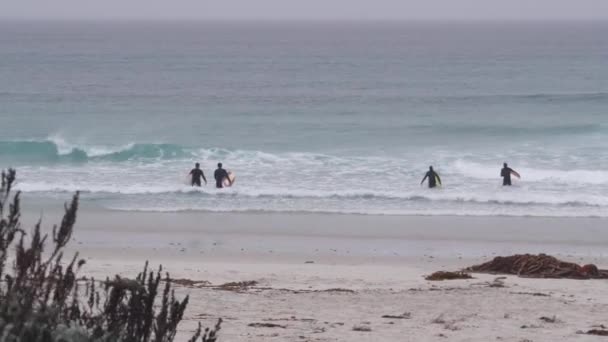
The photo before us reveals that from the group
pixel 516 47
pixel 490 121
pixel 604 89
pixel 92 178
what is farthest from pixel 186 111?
pixel 516 47

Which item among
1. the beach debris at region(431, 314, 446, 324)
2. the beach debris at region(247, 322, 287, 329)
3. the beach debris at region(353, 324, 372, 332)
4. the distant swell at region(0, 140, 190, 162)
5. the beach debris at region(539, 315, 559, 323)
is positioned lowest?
the beach debris at region(247, 322, 287, 329)

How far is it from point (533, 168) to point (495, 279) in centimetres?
1727

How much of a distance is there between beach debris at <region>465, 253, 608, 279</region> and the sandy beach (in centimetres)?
44

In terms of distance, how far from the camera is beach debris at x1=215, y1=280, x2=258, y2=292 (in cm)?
1348

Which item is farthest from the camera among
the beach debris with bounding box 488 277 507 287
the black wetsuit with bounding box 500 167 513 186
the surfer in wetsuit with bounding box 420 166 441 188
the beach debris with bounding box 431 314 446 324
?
the black wetsuit with bounding box 500 167 513 186

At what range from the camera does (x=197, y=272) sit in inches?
624

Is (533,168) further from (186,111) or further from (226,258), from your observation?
(186,111)

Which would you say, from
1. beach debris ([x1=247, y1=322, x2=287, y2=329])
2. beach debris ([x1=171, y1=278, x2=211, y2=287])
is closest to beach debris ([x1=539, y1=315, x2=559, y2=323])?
beach debris ([x1=247, y1=322, x2=287, y2=329])

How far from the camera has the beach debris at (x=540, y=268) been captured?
14.9m

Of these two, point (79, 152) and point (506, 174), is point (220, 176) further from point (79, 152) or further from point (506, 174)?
point (79, 152)

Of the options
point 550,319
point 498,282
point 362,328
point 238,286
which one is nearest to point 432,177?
point 498,282

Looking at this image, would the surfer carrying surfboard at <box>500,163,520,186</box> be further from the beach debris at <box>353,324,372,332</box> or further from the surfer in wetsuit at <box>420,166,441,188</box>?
the beach debris at <box>353,324,372,332</box>

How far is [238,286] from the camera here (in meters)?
13.9

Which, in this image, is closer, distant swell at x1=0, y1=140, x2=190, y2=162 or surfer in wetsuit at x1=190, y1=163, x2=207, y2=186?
surfer in wetsuit at x1=190, y1=163, x2=207, y2=186
